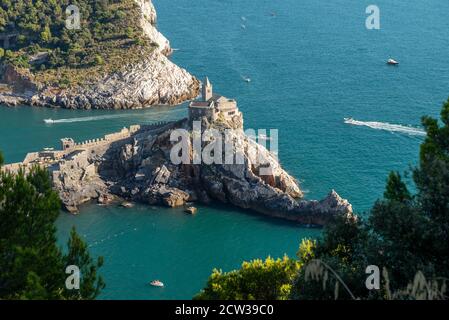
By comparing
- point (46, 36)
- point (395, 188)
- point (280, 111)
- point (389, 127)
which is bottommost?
point (389, 127)

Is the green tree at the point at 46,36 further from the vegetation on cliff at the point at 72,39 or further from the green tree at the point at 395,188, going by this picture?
the green tree at the point at 395,188

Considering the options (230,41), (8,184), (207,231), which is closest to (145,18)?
(230,41)

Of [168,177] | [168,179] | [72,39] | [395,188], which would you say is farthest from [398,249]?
[72,39]

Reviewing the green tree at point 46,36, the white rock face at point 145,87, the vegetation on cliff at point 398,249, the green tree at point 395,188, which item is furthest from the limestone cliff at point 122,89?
the vegetation on cliff at point 398,249

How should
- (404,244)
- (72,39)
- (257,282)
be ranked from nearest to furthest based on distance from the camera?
(404,244), (257,282), (72,39)

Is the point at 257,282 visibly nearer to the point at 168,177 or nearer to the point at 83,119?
the point at 168,177
